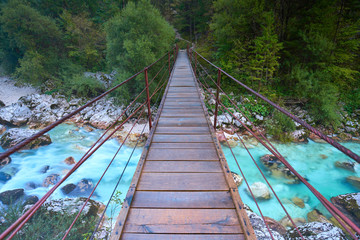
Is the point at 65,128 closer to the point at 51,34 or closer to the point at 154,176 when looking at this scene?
the point at 51,34

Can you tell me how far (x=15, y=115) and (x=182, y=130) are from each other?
41.5 feet

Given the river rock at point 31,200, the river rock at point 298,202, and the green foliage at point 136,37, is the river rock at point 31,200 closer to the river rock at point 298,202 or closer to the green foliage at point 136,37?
the green foliage at point 136,37

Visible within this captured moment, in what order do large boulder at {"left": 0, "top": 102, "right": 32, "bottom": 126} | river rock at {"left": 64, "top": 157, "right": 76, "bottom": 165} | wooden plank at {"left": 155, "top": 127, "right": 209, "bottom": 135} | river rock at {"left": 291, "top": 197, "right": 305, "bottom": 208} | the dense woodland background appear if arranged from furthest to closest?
large boulder at {"left": 0, "top": 102, "right": 32, "bottom": 126} < the dense woodland background < river rock at {"left": 64, "top": 157, "right": 76, "bottom": 165} < river rock at {"left": 291, "top": 197, "right": 305, "bottom": 208} < wooden plank at {"left": 155, "top": 127, "right": 209, "bottom": 135}

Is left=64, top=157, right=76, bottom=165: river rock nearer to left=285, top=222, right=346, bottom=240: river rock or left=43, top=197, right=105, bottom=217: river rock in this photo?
left=43, top=197, right=105, bottom=217: river rock

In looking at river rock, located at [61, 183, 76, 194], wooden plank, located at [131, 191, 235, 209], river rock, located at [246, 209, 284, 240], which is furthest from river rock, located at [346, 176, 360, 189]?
river rock, located at [61, 183, 76, 194]

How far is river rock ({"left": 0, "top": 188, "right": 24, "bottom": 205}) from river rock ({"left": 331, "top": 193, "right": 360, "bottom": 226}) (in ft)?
31.8

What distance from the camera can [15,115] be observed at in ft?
34.9

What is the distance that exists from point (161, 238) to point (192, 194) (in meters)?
0.51

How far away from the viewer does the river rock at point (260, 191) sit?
559 cm

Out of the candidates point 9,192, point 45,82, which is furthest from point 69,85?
point 9,192

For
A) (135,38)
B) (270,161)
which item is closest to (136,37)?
(135,38)

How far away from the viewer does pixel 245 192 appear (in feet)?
18.7

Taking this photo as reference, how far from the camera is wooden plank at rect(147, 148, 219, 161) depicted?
2336mm

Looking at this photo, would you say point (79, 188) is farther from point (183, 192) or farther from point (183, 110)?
point (183, 192)
